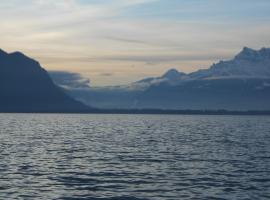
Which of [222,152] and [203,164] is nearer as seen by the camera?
[203,164]

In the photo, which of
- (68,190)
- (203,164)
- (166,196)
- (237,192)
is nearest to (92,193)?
(68,190)

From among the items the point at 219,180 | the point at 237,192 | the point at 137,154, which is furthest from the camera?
the point at 137,154

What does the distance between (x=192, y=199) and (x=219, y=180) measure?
11676 millimetres

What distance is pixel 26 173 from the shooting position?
6444cm

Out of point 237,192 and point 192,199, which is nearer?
point 192,199

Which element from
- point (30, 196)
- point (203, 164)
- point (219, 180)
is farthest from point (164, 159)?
point (30, 196)

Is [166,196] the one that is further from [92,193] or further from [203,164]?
[203,164]

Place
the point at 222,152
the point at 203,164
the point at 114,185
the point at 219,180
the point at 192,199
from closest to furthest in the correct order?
1. the point at 192,199
2. the point at 114,185
3. the point at 219,180
4. the point at 203,164
5. the point at 222,152

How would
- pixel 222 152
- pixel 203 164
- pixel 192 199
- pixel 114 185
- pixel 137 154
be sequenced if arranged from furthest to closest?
pixel 222 152 → pixel 137 154 → pixel 203 164 → pixel 114 185 → pixel 192 199

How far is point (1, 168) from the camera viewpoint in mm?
68438

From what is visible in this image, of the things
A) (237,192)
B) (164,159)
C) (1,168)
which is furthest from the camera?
(164,159)

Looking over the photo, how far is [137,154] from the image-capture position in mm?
91000

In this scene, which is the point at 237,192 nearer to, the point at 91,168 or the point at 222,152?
the point at 91,168

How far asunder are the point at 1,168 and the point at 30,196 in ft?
64.2
